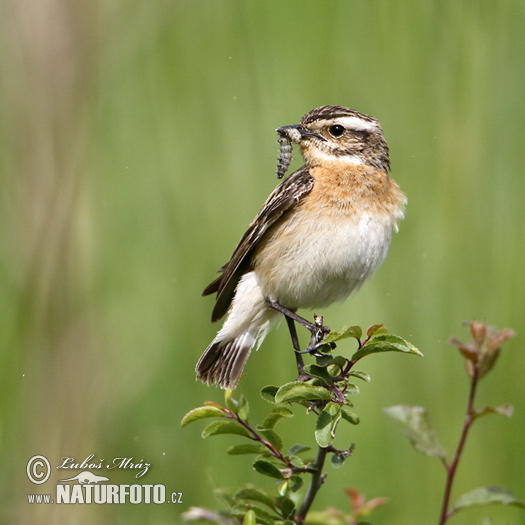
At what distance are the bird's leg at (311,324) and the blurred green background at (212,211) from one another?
0.90 feet

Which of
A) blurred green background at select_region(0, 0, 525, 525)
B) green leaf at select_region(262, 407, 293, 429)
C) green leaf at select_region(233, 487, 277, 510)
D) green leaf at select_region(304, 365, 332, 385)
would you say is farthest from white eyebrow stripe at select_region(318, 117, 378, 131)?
green leaf at select_region(233, 487, 277, 510)

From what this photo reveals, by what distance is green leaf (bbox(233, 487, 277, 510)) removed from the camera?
7.50ft

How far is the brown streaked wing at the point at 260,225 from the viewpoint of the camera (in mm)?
3401

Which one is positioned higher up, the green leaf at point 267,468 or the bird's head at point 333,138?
the bird's head at point 333,138

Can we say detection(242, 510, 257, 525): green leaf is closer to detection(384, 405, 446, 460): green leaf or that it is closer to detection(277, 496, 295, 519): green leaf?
detection(277, 496, 295, 519): green leaf

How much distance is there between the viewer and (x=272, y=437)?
232 cm

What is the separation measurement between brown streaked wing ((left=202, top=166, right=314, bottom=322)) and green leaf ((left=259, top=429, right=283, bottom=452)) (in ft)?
3.62

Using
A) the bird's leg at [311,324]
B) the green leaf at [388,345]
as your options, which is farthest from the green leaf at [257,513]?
the bird's leg at [311,324]

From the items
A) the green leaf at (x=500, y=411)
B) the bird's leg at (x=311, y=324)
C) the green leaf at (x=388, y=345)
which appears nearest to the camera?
the green leaf at (x=500, y=411)

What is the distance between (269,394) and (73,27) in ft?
6.98

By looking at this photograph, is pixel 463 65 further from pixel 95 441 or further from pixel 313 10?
pixel 95 441

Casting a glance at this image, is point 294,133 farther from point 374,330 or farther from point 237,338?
Answer: point 374,330

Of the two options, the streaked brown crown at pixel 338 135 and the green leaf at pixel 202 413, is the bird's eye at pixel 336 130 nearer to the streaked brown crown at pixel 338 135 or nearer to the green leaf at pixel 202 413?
the streaked brown crown at pixel 338 135

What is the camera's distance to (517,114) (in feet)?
13.0
